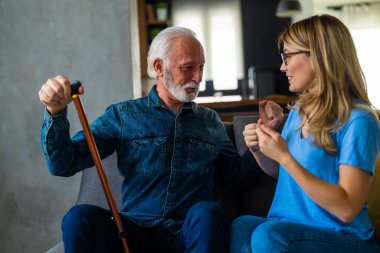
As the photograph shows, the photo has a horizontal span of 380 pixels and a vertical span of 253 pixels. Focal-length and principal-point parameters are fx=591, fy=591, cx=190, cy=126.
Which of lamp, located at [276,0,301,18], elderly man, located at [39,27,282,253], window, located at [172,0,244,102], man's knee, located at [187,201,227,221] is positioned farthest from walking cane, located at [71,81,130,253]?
window, located at [172,0,244,102]

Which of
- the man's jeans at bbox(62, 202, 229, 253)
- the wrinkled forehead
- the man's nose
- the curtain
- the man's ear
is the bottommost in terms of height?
the man's jeans at bbox(62, 202, 229, 253)

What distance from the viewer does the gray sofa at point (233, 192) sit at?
229 centimetres

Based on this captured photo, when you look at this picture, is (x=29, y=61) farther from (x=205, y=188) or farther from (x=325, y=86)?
(x=325, y=86)

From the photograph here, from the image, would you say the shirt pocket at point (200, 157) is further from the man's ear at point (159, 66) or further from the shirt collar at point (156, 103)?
the man's ear at point (159, 66)

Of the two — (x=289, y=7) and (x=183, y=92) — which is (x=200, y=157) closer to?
(x=183, y=92)

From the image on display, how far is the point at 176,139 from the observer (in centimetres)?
213

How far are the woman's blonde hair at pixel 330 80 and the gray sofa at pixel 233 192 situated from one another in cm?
61

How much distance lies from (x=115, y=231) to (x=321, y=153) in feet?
2.33

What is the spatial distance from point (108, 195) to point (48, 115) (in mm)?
318

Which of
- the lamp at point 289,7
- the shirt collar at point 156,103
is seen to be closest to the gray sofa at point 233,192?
the shirt collar at point 156,103

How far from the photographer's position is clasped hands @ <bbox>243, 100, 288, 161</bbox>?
5.30ft

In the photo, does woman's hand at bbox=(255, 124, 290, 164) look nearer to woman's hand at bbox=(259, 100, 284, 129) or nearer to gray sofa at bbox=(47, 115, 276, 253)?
woman's hand at bbox=(259, 100, 284, 129)

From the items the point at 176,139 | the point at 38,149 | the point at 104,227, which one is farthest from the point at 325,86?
the point at 38,149

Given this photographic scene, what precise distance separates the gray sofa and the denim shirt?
74 millimetres
